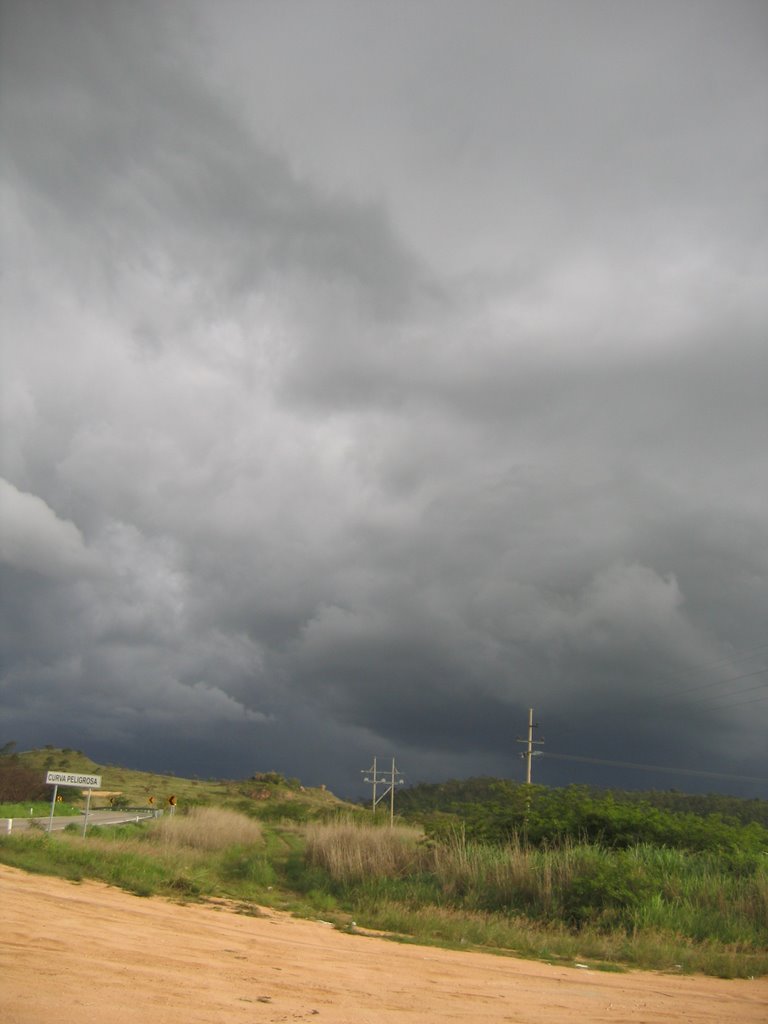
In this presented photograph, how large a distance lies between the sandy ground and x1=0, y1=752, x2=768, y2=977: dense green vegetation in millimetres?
2815

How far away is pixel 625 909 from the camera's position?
18219 millimetres

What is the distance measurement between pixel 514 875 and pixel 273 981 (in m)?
12.8

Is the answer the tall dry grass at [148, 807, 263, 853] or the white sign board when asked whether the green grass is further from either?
the white sign board

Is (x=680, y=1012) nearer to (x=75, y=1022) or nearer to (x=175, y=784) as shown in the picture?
(x=75, y=1022)

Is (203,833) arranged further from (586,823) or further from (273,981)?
(273,981)

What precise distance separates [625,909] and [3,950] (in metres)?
13.8

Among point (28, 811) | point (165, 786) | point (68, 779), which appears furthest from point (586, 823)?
point (165, 786)

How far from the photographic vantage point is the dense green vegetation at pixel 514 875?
656 inches

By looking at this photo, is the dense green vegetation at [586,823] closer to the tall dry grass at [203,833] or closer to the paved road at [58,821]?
the tall dry grass at [203,833]

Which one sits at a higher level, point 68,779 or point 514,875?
point 68,779

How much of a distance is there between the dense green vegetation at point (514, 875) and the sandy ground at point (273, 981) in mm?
2815

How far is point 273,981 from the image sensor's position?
31.8 feet

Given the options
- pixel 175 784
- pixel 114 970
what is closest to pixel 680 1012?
pixel 114 970

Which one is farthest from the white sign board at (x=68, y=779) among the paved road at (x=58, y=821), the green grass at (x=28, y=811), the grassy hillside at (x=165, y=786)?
the grassy hillside at (x=165, y=786)
